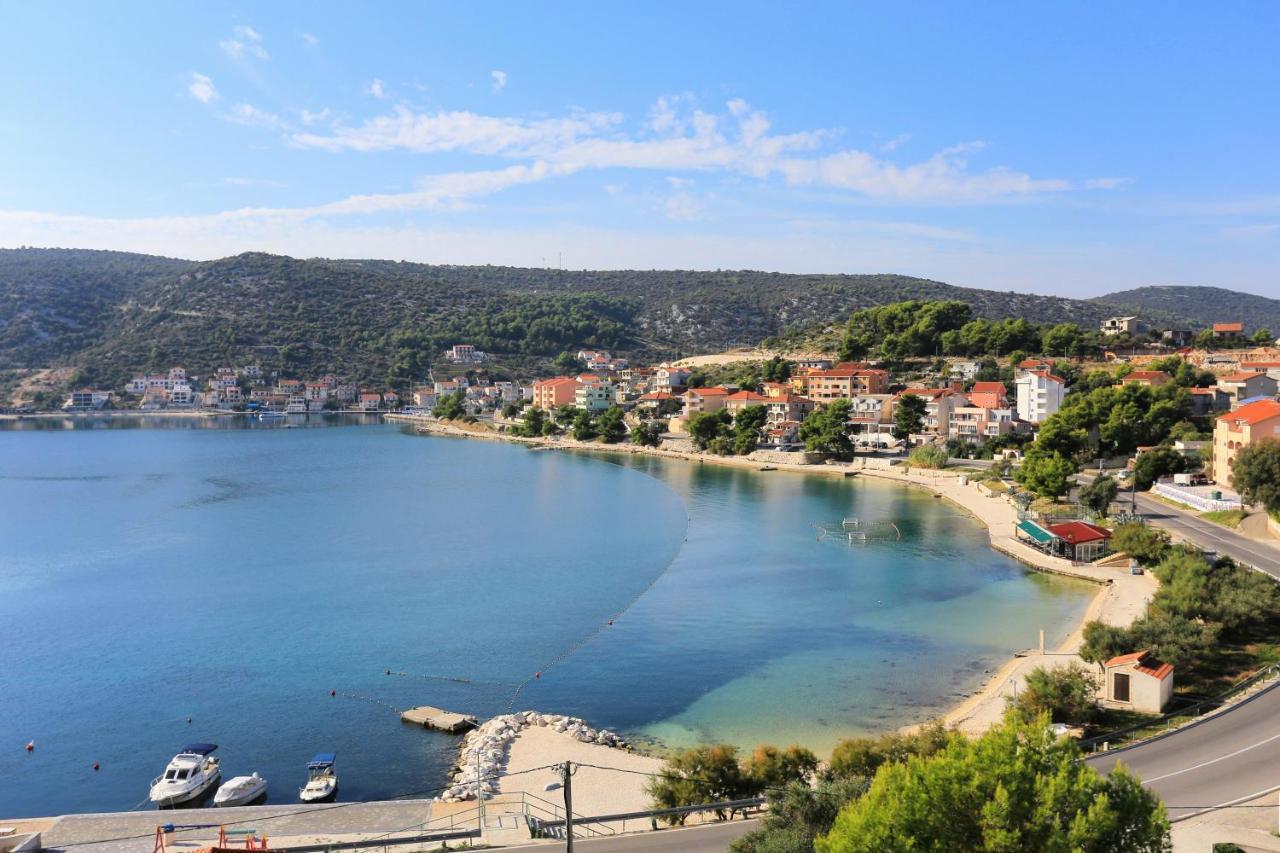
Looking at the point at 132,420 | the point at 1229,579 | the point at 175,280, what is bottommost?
the point at 132,420

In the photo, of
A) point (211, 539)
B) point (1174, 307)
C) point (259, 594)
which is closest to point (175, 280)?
point (211, 539)

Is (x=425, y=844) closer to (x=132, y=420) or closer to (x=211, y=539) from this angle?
(x=211, y=539)

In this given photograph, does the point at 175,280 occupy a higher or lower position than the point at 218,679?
higher

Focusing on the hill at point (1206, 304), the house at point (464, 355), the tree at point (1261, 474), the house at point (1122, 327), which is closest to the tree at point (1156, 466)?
the tree at point (1261, 474)

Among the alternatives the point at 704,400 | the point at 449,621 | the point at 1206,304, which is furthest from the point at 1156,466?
the point at 1206,304

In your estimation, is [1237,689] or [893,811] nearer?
[893,811]

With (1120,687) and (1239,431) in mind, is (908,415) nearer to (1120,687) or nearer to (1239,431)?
(1239,431)
